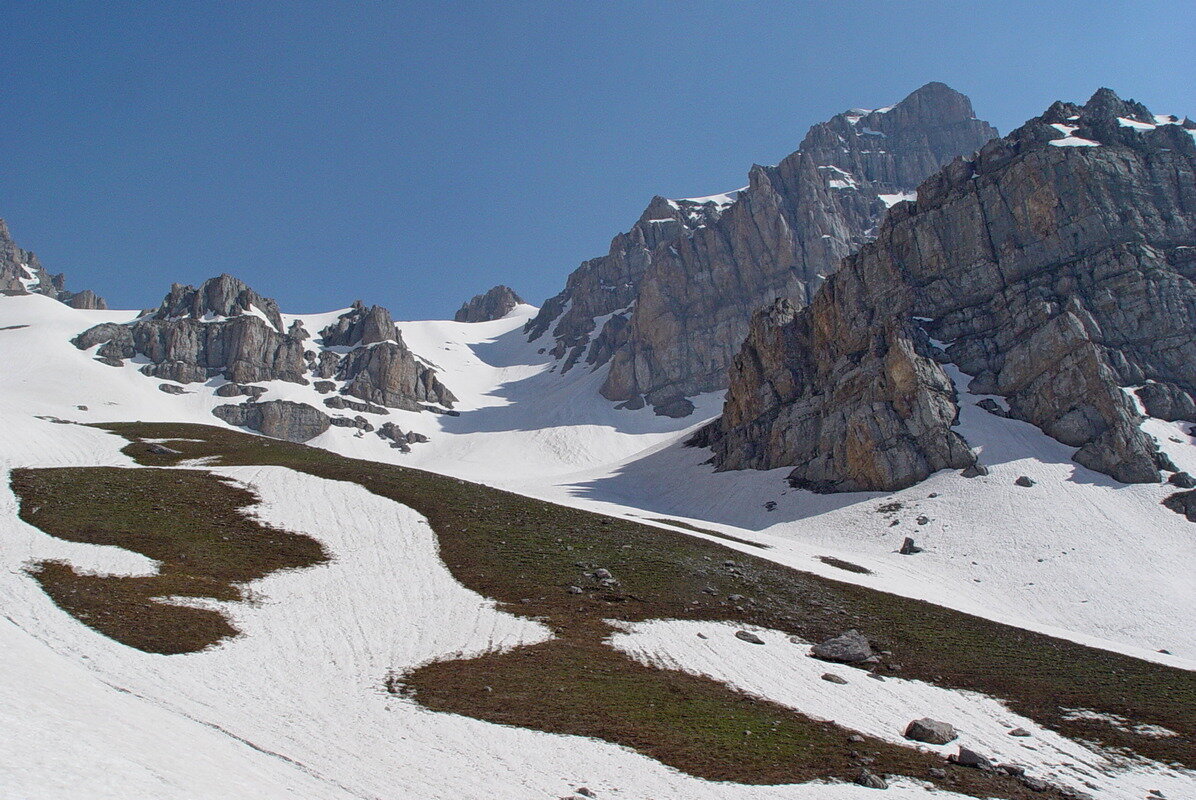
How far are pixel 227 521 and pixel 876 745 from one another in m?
31.4

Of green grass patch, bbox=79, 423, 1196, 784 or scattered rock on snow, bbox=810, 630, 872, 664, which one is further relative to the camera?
scattered rock on snow, bbox=810, 630, 872, 664

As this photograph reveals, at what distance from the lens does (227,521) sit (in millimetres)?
32781

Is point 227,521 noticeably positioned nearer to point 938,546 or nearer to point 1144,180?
point 938,546

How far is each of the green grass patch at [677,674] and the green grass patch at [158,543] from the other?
Result: 7.56 metres

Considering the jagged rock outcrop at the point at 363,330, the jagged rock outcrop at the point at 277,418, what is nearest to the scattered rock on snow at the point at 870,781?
the jagged rock outcrop at the point at 277,418

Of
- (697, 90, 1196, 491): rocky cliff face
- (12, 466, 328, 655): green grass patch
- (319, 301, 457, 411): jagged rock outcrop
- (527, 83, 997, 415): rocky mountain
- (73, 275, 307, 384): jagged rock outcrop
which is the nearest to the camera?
(12, 466, 328, 655): green grass patch

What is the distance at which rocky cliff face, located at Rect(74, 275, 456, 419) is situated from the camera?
12719 cm

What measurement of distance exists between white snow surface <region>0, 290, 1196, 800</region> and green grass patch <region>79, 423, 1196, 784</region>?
4.11 ft

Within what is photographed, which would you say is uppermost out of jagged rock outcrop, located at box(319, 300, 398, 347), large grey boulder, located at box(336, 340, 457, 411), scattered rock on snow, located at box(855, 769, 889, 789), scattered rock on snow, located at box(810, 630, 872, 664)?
jagged rock outcrop, located at box(319, 300, 398, 347)

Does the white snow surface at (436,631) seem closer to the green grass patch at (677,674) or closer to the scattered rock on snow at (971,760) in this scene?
the green grass patch at (677,674)

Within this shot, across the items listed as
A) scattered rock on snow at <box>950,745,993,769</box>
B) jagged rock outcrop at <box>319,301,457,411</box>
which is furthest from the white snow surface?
jagged rock outcrop at <box>319,301,457,411</box>

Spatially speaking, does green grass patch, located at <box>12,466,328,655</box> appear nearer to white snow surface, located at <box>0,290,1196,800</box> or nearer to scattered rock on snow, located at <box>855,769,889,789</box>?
white snow surface, located at <box>0,290,1196,800</box>

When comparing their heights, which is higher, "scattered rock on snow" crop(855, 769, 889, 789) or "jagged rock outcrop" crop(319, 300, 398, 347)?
"jagged rock outcrop" crop(319, 300, 398, 347)

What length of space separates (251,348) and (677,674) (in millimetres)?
136202
